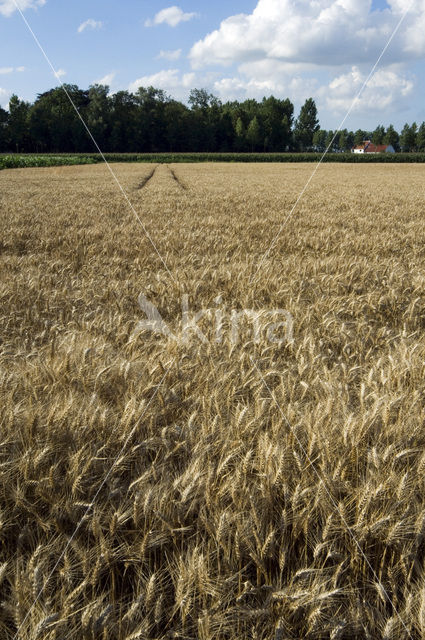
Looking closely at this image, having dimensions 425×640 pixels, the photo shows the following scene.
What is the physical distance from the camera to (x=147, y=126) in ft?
313

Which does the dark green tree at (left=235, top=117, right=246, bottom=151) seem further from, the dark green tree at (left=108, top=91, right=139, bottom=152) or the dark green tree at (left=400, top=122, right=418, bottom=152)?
the dark green tree at (left=400, top=122, right=418, bottom=152)

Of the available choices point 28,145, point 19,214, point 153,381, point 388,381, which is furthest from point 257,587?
point 28,145

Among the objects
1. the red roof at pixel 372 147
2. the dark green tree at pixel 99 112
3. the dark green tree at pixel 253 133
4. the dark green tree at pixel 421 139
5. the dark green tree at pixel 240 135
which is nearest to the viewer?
the dark green tree at pixel 99 112

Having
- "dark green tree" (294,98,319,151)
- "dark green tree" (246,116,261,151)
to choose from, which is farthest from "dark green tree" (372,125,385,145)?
"dark green tree" (246,116,261,151)

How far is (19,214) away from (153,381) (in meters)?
9.62

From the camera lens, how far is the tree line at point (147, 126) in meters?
84.4

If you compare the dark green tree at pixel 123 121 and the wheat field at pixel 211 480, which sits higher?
the dark green tree at pixel 123 121

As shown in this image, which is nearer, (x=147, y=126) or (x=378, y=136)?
(x=147, y=126)

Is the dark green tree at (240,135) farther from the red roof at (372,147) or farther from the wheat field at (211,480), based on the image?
the wheat field at (211,480)

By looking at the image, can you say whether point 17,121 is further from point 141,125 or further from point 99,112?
point 141,125

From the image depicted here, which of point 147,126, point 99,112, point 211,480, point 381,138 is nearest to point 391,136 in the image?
point 381,138

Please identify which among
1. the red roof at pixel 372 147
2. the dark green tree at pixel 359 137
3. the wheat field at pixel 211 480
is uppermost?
the dark green tree at pixel 359 137

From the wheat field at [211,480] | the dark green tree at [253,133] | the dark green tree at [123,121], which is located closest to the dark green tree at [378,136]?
the dark green tree at [253,133]

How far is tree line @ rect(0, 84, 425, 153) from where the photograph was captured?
84438 millimetres
